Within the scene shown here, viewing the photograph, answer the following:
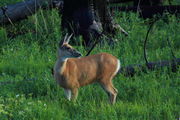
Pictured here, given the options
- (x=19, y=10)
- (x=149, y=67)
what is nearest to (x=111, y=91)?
(x=149, y=67)

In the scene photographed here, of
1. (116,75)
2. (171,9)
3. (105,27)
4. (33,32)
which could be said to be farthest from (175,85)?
(171,9)

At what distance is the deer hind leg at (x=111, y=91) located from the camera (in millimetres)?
8117

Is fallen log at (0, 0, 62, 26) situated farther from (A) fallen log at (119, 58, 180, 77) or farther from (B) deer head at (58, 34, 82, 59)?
(B) deer head at (58, 34, 82, 59)

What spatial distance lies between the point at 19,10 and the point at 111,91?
5567 mm

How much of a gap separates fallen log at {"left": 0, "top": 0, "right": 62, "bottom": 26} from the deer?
468 cm

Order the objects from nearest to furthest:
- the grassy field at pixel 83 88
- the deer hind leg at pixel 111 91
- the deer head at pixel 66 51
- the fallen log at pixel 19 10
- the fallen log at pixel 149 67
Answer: the grassy field at pixel 83 88 < the deer head at pixel 66 51 < the deer hind leg at pixel 111 91 < the fallen log at pixel 149 67 < the fallen log at pixel 19 10

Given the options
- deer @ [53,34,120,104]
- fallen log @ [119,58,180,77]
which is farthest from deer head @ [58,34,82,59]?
fallen log @ [119,58,180,77]

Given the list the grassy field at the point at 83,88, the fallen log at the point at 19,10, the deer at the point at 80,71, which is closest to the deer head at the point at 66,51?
the deer at the point at 80,71

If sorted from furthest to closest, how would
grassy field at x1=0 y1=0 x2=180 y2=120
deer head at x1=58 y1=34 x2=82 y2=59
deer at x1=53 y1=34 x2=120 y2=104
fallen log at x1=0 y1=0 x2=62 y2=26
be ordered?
fallen log at x1=0 y1=0 x2=62 y2=26 → deer at x1=53 y1=34 x2=120 y2=104 → deer head at x1=58 y1=34 x2=82 y2=59 → grassy field at x1=0 y1=0 x2=180 y2=120

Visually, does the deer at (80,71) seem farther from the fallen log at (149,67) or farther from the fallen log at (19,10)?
the fallen log at (19,10)

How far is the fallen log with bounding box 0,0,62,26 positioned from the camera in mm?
12766

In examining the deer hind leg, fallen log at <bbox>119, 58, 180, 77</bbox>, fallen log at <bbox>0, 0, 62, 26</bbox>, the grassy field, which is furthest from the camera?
fallen log at <bbox>0, 0, 62, 26</bbox>

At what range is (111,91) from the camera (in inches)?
322

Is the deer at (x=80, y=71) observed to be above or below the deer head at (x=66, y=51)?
below
